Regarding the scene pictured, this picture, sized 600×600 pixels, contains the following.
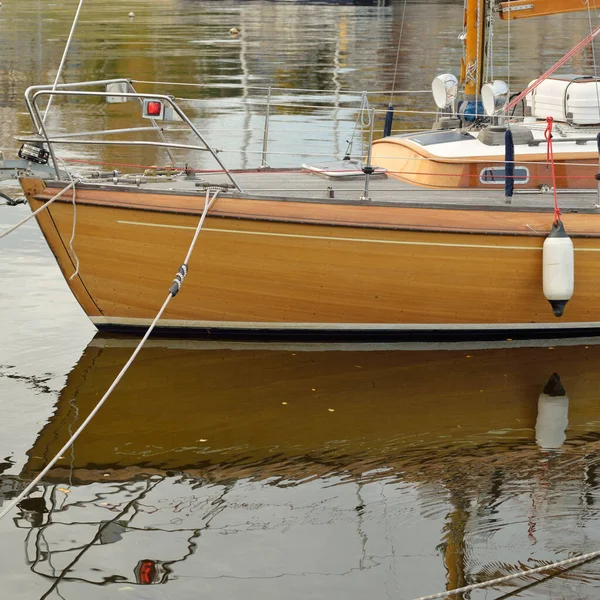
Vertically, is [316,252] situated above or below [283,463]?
above

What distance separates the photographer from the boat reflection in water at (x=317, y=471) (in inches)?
306

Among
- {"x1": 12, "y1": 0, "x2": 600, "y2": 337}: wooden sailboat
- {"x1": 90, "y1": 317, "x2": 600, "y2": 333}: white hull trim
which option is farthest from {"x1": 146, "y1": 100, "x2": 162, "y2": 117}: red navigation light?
{"x1": 90, "y1": 317, "x2": 600, "y2": 333}: white hull trim

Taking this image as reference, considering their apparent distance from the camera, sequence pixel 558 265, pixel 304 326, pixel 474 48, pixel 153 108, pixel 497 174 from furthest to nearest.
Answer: pixel 474 48, pixel 497 174, pixel 304 326, pixel 558 265, pixel 153 108

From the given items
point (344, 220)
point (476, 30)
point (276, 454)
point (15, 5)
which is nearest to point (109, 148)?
point (476, 30)

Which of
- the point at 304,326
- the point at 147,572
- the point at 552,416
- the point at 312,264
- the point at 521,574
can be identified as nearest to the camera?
the point at 521,574

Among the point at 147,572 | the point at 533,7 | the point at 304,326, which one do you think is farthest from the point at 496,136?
the point at 147,572

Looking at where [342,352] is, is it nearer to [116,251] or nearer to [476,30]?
[116,251]

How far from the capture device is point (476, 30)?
14.0 m

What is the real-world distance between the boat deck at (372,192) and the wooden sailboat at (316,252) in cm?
3

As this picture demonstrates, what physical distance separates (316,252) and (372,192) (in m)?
1.21

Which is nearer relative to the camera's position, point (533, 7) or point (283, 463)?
point (283, 463)

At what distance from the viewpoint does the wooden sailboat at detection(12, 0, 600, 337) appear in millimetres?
11484

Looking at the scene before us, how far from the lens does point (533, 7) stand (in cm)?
1420

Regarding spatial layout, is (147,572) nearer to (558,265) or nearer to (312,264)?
(312,264)
